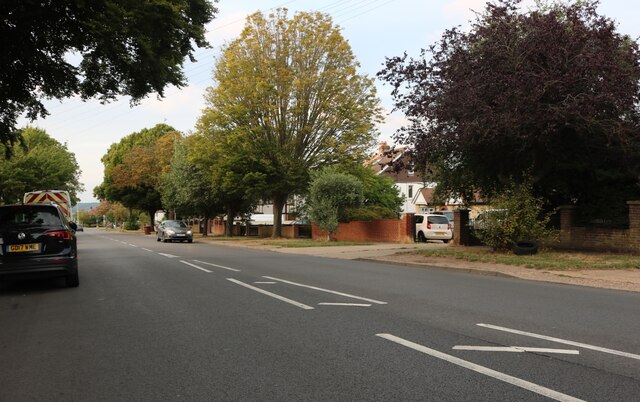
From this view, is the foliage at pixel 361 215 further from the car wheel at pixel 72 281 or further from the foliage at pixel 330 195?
the car wheel at pixel 72 281

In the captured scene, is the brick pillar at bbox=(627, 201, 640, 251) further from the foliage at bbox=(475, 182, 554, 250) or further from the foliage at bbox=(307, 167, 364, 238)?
the foliage at bbox=(307, 167, 364, 238)

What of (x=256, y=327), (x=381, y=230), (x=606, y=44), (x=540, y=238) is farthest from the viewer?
(x=381, y=230)

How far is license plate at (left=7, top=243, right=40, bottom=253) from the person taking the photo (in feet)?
31.7

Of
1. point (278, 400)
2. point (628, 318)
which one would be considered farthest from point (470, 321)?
point (278, 400)

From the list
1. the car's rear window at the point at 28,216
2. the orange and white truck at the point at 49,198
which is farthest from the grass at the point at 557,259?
the orange and white truck at the point at 49,198

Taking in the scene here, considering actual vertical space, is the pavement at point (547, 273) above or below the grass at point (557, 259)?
below

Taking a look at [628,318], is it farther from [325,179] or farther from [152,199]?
[152,199]

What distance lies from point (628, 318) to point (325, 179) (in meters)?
22.0

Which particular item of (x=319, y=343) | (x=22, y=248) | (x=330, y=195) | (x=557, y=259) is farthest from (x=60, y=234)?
(x=330, y=195)

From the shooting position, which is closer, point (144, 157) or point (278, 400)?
point (278, 400)

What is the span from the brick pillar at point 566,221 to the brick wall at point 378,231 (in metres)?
11.3

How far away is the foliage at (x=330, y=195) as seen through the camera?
2880cm

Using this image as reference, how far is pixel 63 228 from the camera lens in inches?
404

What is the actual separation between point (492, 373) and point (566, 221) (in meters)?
16.1
